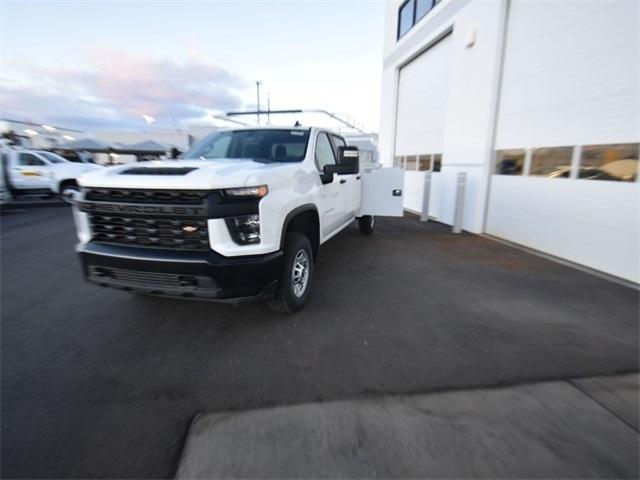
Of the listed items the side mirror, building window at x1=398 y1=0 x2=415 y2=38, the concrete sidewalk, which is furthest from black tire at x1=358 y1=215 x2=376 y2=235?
building window at x1=398 y1=0 x2=415 y2=38

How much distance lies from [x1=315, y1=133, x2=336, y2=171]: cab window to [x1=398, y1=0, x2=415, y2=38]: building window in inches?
374

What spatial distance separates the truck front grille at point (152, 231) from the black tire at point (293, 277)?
0.82 metres

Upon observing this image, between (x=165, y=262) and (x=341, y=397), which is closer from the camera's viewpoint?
(x=341, y=397)

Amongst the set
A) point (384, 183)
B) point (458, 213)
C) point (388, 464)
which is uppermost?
point (384, 183)

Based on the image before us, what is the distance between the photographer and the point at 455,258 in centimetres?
605

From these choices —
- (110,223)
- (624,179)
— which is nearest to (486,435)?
(110,223)

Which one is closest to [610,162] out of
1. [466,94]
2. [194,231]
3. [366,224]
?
[466,94]

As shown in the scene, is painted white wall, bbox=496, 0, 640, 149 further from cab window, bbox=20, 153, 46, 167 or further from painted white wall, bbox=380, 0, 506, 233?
cab window, bbox=20, 153, 46, 167

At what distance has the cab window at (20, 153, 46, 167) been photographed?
12366 millimetres

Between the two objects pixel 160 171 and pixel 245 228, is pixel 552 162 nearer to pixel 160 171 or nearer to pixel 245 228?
pixel 245 228

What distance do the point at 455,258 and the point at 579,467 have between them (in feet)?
14.5

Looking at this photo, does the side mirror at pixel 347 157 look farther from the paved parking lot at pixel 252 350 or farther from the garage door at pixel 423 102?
the garage door at pixel 423 102

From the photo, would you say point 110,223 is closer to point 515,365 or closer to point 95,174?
point 95,174

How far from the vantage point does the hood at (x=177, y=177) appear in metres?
2.72
